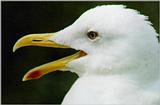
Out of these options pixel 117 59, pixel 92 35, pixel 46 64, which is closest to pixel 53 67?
pixel 46 64

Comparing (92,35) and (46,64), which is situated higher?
(92,35)

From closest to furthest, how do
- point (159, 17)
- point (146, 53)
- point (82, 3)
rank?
point (146, 53)
point (159, 17)
point (82, 3)

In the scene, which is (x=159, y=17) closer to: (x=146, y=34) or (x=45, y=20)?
(x=45, y=20)

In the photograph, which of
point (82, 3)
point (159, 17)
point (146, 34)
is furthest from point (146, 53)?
point (82, 3)

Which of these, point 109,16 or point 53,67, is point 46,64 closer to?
point 53,67

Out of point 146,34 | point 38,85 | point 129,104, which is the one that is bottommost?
point 38,85

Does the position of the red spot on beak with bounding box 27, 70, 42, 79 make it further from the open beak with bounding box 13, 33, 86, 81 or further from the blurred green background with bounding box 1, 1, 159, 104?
the blurred green background with bounding box 1, 1, 159, 104
